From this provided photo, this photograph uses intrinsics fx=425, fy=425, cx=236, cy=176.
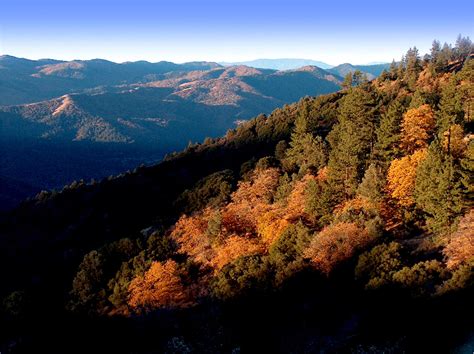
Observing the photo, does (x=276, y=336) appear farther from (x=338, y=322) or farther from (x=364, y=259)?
(x=364, y=259)

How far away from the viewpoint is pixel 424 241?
125ft

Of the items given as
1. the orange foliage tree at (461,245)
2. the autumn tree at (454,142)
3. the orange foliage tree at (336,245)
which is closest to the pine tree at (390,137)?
the autumn tree at (454,142)

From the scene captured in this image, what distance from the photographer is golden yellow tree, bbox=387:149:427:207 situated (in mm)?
43844

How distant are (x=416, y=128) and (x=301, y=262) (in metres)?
24.5

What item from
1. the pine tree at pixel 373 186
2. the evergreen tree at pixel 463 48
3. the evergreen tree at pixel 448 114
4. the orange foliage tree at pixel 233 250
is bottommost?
the orange foliage tree at pixel 233 250

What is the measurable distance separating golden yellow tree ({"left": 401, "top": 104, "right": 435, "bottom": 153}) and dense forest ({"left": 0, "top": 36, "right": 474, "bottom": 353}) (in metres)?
0.20

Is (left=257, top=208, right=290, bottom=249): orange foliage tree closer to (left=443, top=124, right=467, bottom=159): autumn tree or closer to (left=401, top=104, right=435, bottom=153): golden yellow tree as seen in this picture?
(left=401, top=104, right=435, bottom=153): golden yellow tree

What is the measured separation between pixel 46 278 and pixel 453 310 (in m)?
66.9

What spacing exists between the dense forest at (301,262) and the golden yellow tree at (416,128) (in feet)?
0.64

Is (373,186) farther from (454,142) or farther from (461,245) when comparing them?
(461,245)

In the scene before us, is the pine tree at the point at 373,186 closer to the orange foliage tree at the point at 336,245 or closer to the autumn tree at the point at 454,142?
the orange foliage tree at the point at 336,245

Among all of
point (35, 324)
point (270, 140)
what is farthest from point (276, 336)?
point (270, 140)

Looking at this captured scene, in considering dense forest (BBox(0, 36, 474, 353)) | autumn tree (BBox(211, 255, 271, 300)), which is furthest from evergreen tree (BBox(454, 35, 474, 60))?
autumn tree (BBox(211, 255, 271, 300))

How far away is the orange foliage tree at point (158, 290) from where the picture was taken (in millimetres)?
47281
